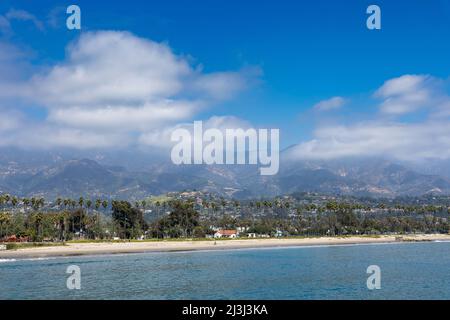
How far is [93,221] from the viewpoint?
166m

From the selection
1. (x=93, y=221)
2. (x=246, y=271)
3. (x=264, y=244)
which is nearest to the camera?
(x=246, y=271)

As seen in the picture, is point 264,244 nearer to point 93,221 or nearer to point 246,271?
point 93,221

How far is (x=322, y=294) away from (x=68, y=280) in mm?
28242

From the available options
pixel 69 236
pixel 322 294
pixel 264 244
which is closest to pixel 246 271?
pixel 322 294

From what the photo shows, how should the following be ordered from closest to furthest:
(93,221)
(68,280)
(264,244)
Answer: (68,280), (264,244), (93,221)

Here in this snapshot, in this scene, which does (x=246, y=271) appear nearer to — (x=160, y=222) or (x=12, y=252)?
(x=12, y=252)

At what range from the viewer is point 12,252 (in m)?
105
